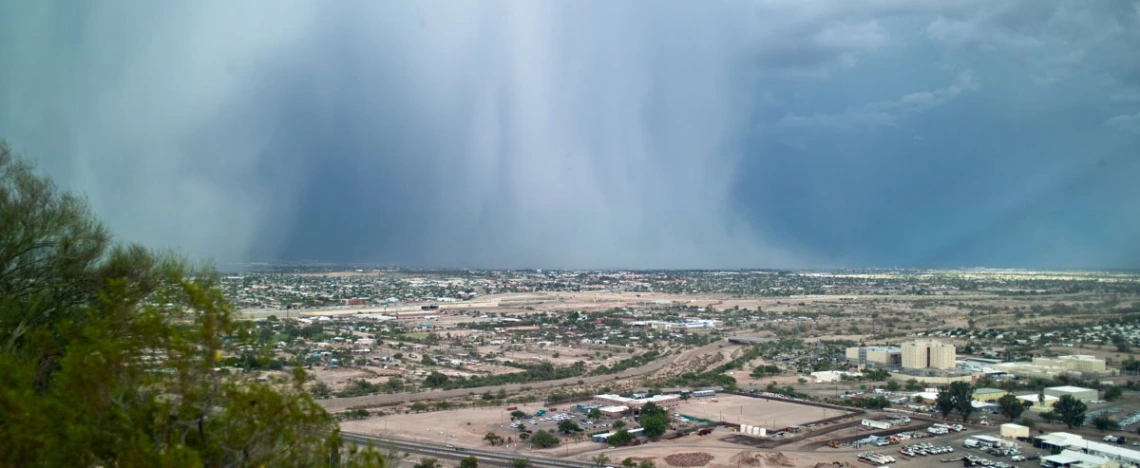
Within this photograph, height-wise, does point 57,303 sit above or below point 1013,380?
above

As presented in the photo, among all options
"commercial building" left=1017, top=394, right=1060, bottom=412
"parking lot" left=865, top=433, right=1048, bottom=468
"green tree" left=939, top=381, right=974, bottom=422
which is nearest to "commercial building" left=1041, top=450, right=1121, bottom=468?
"parking lot" left=865, top=433, right=1048, bottom=468

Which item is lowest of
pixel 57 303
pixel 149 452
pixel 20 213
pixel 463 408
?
pixel 463 408

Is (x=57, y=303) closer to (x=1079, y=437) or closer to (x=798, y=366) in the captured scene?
(x=1079, y=437)

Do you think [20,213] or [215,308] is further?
[20,213]

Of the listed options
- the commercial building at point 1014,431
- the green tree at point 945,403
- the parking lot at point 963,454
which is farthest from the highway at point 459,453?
the green tree at point 945,403

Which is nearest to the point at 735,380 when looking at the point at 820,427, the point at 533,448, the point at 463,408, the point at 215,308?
the point at 820,427

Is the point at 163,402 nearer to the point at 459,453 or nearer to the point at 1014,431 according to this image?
the point at 459,453

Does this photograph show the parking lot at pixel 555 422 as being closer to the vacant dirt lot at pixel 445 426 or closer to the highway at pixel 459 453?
the vacant dirt lot at pixel 445 426
